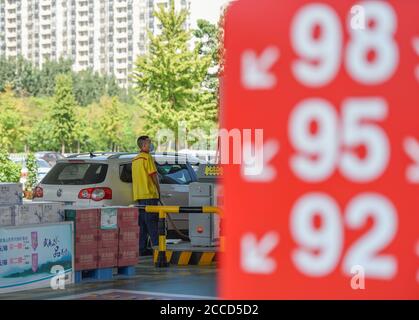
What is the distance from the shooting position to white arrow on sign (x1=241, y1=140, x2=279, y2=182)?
1.96 metres

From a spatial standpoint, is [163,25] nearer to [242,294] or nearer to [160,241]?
[160,241]

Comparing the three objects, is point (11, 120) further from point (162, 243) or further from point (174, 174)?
point (162, 243)

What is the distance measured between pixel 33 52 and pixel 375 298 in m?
171

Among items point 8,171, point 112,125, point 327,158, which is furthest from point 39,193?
point 112,125

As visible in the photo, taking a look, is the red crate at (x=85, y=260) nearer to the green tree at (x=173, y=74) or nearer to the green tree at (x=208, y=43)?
the green tree at (x=173, y=74)

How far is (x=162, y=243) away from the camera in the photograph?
12.0 metres

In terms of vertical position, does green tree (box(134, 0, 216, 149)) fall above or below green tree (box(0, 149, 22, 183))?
above

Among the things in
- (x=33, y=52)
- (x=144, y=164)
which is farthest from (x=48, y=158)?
(x=33, y=52)

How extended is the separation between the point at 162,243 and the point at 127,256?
2.88 feet

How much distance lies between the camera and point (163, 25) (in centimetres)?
5153

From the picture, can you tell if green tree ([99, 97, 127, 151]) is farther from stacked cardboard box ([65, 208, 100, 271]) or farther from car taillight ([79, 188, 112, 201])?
stacked cardboard box ([65, 208, 100, 271])

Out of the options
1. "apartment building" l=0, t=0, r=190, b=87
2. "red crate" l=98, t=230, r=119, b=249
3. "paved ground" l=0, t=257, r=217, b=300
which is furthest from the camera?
"apartment building" l=0, t=0, r=190, b=87

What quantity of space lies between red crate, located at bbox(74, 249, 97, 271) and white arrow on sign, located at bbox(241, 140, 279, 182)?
28.4 ft

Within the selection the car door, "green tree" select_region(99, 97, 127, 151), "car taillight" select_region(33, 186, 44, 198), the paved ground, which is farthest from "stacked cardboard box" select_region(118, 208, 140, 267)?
"green tree" select_region(99, 97, 127, 151)
